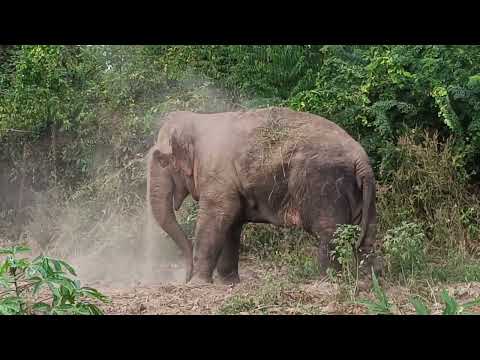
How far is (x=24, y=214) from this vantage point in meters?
13.1

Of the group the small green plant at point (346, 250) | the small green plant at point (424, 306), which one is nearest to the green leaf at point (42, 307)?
the small green plant at point (424, 306)

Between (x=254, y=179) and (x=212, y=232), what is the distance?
74 centimetres

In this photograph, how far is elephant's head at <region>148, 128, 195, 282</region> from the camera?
895 cm

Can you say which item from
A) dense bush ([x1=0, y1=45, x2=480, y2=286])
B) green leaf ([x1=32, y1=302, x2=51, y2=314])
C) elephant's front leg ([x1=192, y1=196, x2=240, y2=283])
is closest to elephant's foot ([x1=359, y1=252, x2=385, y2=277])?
dense bush ([x1=0, y1=45, x2=480, y2=286])

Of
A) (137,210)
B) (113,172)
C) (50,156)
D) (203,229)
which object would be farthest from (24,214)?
(203,229)

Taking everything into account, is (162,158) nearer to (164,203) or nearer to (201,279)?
(164,203)

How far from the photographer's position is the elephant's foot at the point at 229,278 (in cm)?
891

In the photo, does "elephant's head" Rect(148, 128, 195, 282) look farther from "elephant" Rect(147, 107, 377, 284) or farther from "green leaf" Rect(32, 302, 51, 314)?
"green leaf" Rect(32, 302, 51, 314)

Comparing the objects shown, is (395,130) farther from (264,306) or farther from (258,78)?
(264,306)

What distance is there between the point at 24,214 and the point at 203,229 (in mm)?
5745

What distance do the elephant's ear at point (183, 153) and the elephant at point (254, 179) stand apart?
0.01 metres

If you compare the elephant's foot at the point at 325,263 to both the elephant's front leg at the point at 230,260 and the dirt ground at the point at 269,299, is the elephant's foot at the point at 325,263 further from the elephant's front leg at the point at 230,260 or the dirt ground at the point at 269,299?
the elephant's front leg at the point at 230,260

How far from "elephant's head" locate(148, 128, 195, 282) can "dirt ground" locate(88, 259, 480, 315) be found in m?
1.32

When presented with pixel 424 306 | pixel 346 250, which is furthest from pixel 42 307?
pixel 346 250
